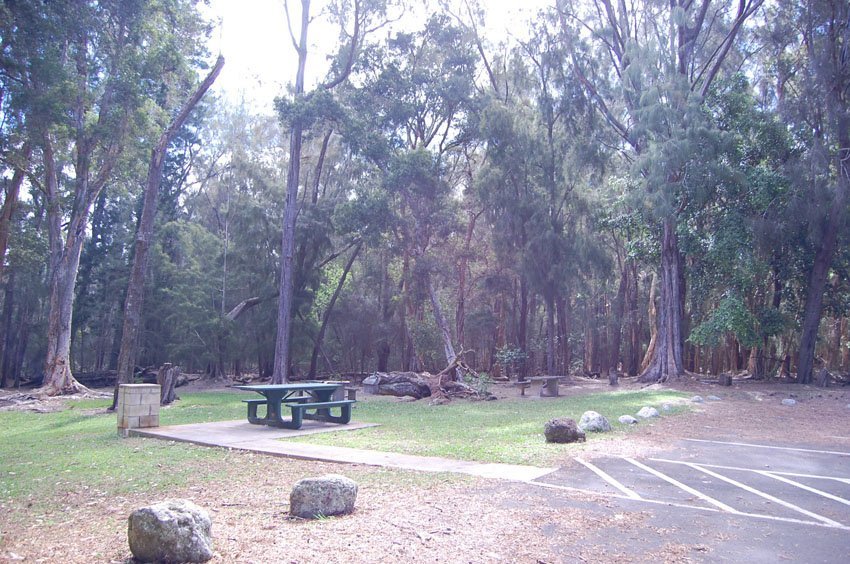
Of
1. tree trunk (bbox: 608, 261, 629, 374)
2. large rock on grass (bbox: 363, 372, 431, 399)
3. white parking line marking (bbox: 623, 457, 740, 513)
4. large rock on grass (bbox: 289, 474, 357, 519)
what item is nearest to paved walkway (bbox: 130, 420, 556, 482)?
white parking line marking (bbox: 623, 457, 740, 513)

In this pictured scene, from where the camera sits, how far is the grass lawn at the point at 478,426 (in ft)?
27.0

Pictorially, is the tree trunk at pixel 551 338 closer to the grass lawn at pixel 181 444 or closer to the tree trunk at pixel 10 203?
the grass lawn at pixel 181 444

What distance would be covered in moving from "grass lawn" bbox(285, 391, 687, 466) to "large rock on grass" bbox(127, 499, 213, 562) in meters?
4.27

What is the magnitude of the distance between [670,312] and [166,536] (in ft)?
67.6

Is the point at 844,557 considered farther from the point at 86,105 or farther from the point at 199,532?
the point at 86,105

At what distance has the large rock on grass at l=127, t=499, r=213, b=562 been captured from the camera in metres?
3.81

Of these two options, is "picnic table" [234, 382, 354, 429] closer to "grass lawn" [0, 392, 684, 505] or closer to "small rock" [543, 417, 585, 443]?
"grass lawn" [0, 392, 684, 505]

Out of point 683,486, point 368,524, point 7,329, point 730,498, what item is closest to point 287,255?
point 7,329

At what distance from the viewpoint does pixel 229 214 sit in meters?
30.2

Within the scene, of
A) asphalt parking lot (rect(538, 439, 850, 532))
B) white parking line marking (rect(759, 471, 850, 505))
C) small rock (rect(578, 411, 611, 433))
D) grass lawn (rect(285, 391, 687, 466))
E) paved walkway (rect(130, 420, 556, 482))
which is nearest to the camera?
asphalt parking lot (rect(538, 439, 850, 532))

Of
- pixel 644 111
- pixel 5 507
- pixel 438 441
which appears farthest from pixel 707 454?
pixel 644 111

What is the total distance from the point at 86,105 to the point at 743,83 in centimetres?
2024

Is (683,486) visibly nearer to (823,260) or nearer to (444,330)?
(444,330)

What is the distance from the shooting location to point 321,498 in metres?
4.89
